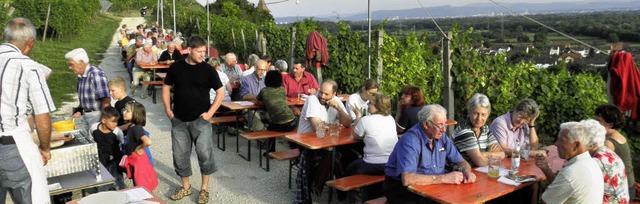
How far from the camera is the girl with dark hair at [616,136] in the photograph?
11.9 ft

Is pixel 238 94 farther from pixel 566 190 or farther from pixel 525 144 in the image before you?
pixel 566 190

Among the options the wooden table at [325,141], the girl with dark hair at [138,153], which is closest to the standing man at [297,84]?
the wooden table at [325,141]

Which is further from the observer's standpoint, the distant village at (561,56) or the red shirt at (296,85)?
the red shirt at (296,85)

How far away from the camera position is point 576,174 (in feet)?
9.39

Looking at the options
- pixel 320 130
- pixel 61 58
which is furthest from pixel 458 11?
pixel 61 58

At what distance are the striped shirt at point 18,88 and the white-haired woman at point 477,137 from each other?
112 inches

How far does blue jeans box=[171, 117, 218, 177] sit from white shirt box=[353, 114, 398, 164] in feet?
4.54

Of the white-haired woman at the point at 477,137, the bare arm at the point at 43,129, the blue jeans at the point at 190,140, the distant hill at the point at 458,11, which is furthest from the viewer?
the distant hill at the point at 458,11

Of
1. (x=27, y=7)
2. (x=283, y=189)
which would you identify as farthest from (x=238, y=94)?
(x=27, y=7)

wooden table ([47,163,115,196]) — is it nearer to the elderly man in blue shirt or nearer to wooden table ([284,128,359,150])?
wooden table ([284,128,359,150])

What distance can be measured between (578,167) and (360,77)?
5306mm

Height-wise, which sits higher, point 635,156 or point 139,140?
point 139,140

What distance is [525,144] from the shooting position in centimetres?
418

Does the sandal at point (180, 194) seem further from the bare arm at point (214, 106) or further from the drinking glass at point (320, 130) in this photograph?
the drinking glass at point (320, 130)
